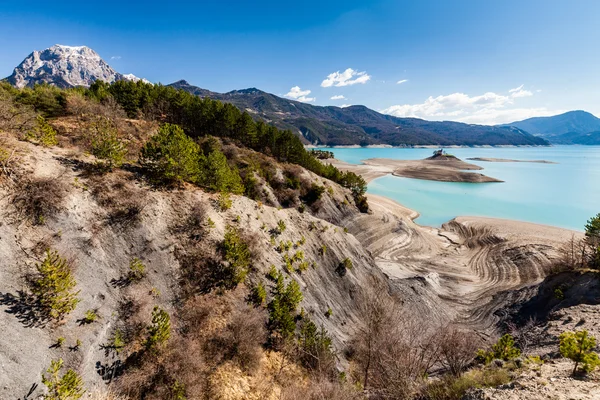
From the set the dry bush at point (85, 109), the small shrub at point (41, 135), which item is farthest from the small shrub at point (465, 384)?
the dry bush at point (85, 109)

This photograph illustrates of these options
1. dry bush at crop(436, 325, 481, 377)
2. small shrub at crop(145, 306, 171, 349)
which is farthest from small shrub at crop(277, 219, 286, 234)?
dry bush at crop(436, 325, 481, 377)

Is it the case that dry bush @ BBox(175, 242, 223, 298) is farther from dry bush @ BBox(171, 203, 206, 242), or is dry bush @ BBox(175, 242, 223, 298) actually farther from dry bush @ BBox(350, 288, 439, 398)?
dry bush @ BBox(350, 288, 439, 398)

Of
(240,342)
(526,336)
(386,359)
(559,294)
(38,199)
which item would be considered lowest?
(526,336)

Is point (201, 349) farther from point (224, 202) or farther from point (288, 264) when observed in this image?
point (224, 202)

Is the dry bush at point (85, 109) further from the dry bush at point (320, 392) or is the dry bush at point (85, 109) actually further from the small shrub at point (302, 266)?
the dry bush at point (320, 392)

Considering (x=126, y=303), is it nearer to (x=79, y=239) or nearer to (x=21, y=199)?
(x=79, y=239)

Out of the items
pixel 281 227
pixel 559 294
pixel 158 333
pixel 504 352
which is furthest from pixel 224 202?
pixel 559 294
